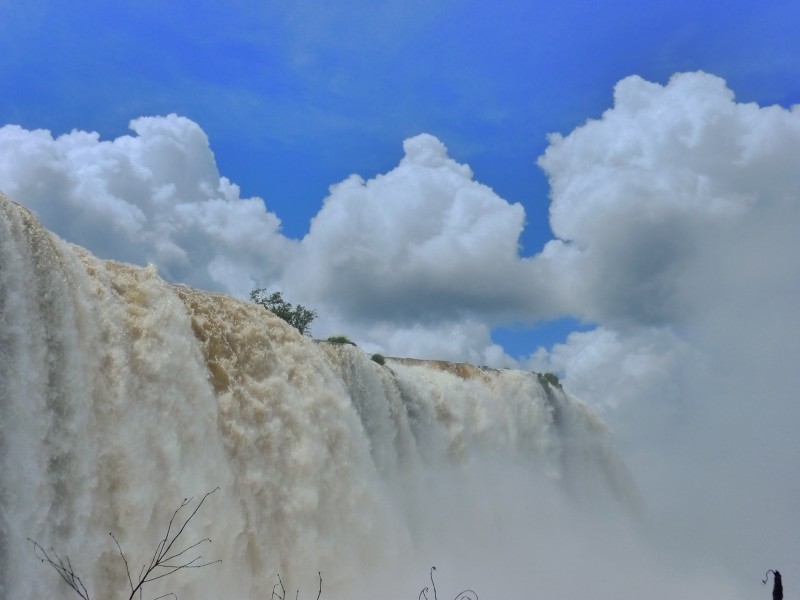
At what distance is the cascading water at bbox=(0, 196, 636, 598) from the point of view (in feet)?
29.1

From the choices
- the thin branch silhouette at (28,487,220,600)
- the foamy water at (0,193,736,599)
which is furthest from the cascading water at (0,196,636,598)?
the thin branch silhouette at (28,487,220,600)

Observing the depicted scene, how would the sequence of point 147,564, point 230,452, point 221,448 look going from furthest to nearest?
point 230,452
point 221,448
point 147,564

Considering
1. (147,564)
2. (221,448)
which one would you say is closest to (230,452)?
(221,448)

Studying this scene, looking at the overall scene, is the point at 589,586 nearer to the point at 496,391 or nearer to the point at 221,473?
the point at 496,391

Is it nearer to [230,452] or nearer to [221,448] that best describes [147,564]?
[221,448]

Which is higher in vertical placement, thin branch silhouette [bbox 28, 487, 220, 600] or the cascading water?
the cascading water

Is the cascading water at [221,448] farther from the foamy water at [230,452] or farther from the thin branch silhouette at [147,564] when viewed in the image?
the thin branch silhouette at [147,564]

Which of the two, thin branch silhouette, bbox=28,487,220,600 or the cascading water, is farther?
the cascading water

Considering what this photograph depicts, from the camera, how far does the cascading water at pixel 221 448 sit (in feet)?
29.1

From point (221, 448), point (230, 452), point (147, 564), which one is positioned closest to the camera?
point (147, 564)

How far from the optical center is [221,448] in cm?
1177

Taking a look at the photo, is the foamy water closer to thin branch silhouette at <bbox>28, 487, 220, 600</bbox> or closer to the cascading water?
the cascading water

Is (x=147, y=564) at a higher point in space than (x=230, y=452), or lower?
lower

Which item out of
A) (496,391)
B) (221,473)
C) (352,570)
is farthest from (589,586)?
(221,473)
